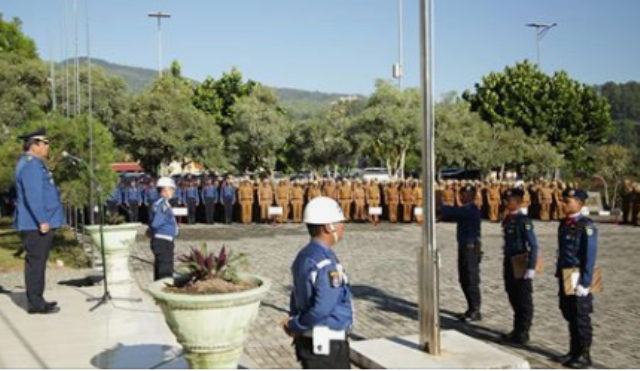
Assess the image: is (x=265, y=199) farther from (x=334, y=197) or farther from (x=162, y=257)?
(x=162, y=257)

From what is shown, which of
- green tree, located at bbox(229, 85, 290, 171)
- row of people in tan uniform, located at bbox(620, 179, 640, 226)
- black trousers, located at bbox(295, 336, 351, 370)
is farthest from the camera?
green tree, located at bbox(229, 85, 290, 171)

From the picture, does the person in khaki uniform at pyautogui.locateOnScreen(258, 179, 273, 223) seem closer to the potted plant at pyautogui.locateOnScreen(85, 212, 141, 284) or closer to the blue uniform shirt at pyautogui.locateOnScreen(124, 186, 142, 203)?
the blue uniform shirt at pyautogui.locateOnScreen(124, 186, 142, 203)

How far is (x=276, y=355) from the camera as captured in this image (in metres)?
6.68

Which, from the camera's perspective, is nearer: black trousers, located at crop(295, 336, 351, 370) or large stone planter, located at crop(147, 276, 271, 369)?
black trousers, located at crop(295, 336, 351, 370)

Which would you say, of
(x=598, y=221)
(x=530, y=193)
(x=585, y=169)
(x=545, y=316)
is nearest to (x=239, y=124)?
(x=530, y=193)

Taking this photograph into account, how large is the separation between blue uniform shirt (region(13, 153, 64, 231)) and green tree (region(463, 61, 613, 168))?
36.9 metres

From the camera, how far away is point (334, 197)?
75.0ft

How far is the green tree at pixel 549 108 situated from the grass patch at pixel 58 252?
31.8 metres

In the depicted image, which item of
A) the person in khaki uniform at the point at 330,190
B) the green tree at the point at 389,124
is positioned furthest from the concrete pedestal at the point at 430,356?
the green tree at the point at 389,124

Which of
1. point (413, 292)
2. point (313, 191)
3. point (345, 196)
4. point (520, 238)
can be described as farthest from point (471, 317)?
point (313, 191)

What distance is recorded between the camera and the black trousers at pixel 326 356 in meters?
4.04

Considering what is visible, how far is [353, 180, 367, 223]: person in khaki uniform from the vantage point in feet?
75.1

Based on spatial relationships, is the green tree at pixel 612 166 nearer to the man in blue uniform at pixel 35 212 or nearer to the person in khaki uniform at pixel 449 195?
the person in khaki uniform at pixel 449 195

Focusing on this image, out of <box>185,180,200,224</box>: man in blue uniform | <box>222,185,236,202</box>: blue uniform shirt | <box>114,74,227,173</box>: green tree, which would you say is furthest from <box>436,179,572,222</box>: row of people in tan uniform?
<box>114,74,227,173</box>: green tree
